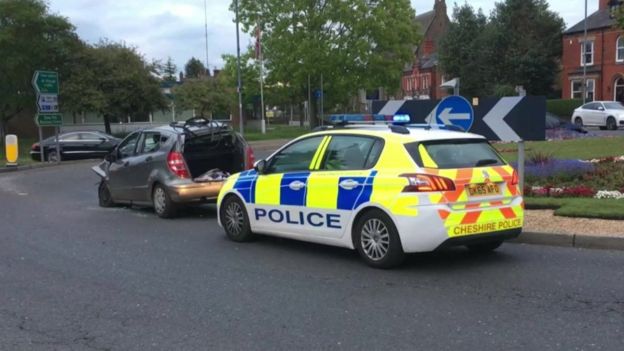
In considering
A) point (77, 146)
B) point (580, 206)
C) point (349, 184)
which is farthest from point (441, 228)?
point (77, 146)

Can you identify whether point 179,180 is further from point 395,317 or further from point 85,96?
point 85,96

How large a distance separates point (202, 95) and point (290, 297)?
40144 millimetres

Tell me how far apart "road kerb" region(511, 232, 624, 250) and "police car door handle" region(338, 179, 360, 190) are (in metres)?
2.56

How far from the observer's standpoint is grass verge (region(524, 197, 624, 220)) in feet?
29.2

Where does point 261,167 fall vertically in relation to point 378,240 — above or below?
above

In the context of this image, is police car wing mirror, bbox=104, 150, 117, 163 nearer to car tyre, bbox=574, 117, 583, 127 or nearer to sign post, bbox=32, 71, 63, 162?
sign post, bbox=32, 71, 63, 162

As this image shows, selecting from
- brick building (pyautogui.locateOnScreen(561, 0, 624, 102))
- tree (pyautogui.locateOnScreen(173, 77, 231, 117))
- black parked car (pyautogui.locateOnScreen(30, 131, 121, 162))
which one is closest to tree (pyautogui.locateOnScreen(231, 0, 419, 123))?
tree (pyautogui.locateOnScreen(173, 77, 231, 117))

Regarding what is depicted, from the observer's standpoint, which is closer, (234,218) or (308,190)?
(308,190)

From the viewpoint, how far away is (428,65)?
91.5m

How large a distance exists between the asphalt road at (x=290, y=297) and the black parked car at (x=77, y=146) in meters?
21.0

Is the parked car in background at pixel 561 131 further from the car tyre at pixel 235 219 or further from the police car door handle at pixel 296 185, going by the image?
the police car door handle at pixel 296 185

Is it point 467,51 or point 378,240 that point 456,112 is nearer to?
point 378,240

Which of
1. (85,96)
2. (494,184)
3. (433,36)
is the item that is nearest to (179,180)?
(494,184)

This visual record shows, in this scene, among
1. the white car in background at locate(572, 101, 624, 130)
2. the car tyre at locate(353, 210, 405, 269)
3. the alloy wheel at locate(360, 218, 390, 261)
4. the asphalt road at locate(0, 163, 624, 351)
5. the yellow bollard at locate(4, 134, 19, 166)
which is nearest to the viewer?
the asphalt road at locate(0, 163, 624, 351)
